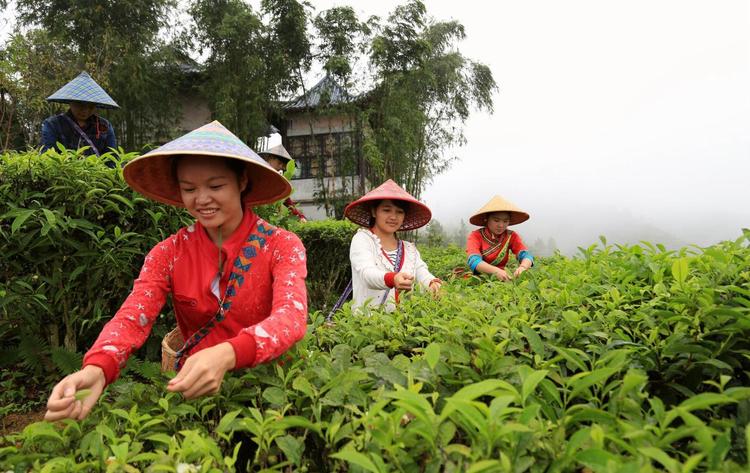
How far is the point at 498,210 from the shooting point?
473 centimetres

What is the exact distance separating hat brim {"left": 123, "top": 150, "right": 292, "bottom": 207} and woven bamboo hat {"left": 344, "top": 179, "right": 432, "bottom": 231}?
157 centimetres

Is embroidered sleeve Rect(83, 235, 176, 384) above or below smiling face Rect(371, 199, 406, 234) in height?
below

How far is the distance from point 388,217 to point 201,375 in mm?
2655

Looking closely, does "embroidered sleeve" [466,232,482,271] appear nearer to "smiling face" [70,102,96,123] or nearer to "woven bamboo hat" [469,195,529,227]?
"woven bamboo hat" [469,195,529,227]

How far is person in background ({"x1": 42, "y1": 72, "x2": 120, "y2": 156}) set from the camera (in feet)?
13.1

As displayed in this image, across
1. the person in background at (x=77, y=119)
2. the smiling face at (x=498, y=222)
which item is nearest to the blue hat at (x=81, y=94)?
the person in background at (x=77, y=119)

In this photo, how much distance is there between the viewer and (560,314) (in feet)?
5.03

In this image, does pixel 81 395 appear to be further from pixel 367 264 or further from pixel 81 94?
pixel 81 94

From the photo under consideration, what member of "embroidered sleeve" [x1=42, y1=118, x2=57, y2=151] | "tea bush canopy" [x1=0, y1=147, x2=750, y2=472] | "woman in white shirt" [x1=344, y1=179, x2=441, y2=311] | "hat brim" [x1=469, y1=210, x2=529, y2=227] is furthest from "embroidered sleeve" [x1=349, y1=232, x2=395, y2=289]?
"embroidered sleeve" [x1=42, y1=118, x2=57, y2=151]

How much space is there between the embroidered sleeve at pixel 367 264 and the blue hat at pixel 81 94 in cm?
268

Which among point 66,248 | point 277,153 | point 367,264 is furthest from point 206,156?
point 277,153

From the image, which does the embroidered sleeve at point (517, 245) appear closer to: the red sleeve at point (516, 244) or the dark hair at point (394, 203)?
the red sleeve at point (516, 244)

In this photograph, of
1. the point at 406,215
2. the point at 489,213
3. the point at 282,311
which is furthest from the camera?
the point at 489,213

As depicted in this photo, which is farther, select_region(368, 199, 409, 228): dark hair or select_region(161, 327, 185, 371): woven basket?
select_region(368, 199, 409, 228): dark hair
